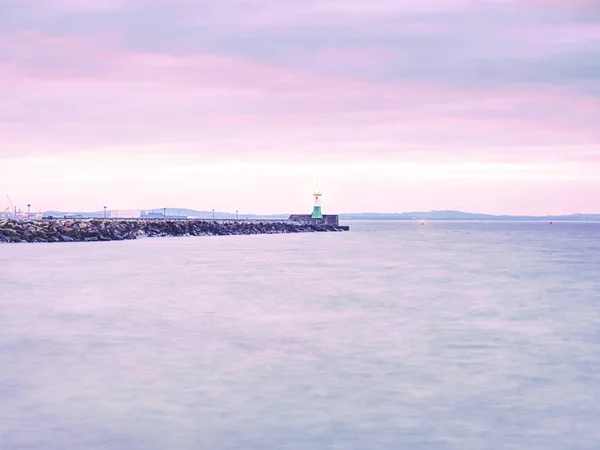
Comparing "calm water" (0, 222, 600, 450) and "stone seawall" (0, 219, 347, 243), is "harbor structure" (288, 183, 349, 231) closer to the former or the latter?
"stone seawall" (0, 219, 347, 243)

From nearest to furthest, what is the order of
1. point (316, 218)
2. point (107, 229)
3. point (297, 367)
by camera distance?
1. point (297, 367)
2. point (107, 229)
3. point (316, 218)

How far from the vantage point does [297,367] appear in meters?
9.05

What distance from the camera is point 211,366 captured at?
9.05m

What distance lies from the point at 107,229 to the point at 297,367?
4726 cm

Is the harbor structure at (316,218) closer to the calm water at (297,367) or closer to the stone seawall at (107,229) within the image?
the stone seawall at (107,229)

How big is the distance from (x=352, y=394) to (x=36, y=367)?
3.92 meters

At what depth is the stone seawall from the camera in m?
48.3

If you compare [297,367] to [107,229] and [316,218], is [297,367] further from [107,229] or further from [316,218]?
[316,218]

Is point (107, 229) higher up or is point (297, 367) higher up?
point (107, 229)

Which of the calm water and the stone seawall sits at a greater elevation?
the stone seawall

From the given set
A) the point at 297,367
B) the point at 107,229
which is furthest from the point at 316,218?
the point at 297,367

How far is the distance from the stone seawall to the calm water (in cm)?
3031

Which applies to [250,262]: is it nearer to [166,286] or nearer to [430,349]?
[166,286]

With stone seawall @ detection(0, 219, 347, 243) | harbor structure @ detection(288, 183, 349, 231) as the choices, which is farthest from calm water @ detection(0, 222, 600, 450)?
harbor structure @ detection(288, 183, 349, 231)
